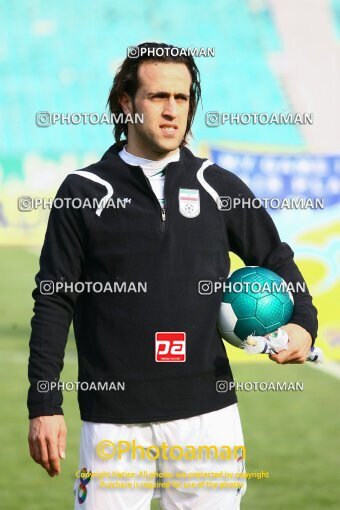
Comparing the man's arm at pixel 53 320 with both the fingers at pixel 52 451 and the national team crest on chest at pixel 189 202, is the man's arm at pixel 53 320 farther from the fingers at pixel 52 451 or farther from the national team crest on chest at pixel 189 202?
the national team crest on chest at pixel 189 202

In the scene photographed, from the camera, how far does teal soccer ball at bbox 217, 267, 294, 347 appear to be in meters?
3.34

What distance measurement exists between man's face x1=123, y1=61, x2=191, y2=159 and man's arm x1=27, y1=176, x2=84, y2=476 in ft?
1.07

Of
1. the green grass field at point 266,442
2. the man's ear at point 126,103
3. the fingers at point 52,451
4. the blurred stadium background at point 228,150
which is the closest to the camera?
the fingers at point 52,451

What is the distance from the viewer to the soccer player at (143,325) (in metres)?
3.27

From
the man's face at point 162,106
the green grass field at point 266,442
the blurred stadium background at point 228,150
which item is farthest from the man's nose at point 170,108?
the green grass field at point 266,442

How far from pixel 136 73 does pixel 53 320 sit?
92 centimetres

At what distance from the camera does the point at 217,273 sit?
3377 mm

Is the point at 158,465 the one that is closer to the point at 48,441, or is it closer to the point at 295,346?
the point at 48,441

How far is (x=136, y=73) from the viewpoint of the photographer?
349 cm

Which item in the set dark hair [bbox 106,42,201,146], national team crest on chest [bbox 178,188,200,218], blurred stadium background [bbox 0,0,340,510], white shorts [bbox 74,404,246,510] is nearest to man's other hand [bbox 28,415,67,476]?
white shorts [bbox 74,404,246,510]

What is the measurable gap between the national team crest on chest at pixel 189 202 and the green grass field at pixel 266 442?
261 centimetres

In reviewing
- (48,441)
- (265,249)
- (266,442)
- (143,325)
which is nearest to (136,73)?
(265,249)

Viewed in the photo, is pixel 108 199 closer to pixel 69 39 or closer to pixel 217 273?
pixel 217 273

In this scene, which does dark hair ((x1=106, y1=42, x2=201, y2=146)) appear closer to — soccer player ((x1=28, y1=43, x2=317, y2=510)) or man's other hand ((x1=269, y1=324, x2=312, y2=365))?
soccer player ((x1=28, y1=43, x2=317, y2=510))
